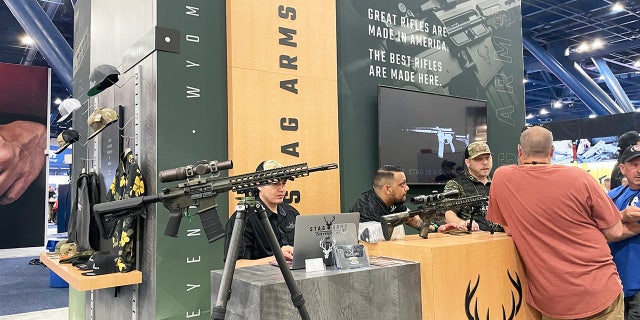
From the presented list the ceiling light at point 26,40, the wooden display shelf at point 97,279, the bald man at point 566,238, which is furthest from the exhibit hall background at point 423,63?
the ceiling light at point 26,40

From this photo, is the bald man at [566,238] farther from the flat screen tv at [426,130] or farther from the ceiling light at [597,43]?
the ceiling light at [597,43]

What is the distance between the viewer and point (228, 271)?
178 cm

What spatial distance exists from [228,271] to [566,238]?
1.59m

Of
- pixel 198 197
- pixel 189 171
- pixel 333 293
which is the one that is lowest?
pixel 333 293

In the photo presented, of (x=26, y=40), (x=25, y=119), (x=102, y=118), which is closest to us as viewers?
(x=102, y=118)

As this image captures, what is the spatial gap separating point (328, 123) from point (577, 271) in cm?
216

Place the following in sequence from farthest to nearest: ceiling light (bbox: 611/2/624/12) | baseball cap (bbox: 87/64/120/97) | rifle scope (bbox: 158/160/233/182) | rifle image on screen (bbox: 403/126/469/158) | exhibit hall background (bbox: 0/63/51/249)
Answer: exhibit hall background (bbox: 0/63/51/249) < ceiling light (bbox: 611/2/624/12) < rifle image on screen (bbox: 403/126/469/158) < baseball cap (bbox: 87/64/120/97) < rifle scope (bbox: 158/160/233/182)

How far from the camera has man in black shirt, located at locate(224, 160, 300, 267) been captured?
104 inches

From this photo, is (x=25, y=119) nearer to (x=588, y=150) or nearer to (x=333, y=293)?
(x=333, y=293)

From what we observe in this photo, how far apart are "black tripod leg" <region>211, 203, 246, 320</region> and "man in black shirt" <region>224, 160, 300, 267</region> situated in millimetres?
598

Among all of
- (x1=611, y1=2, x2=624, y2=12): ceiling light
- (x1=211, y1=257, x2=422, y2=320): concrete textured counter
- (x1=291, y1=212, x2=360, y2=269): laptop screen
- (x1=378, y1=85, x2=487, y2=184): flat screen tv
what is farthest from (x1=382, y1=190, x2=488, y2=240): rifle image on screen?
(x1=611, y1=2, x2=624, y2=12): ceiling light

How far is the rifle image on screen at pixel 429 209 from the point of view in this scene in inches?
94.9

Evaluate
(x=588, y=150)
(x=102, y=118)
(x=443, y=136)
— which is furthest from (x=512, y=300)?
(x=588, y=150)

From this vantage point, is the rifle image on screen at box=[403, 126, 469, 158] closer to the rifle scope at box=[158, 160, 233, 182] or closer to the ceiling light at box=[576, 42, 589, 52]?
the rifle scope at box=[158, 160, 233, 182]
